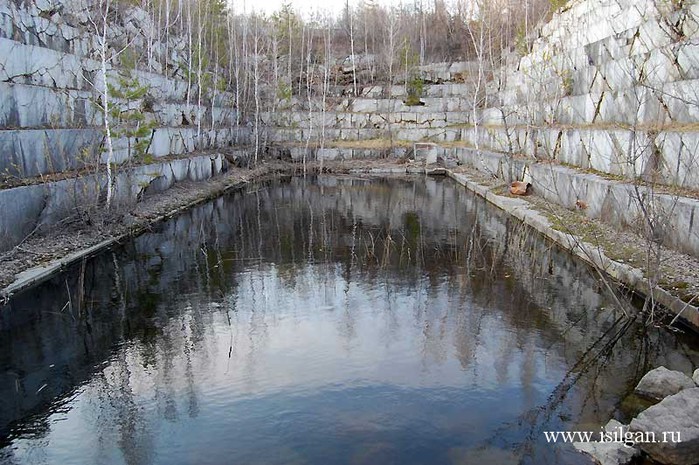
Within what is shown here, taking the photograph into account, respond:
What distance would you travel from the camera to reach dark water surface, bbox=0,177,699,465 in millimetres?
4848

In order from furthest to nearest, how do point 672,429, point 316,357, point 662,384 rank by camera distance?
point 316,357
point 662,384
point 672,429

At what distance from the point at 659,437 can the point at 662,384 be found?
1.14 meters

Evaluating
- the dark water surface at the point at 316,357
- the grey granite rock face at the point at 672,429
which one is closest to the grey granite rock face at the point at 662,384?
the dark water surface at the point at 316,357

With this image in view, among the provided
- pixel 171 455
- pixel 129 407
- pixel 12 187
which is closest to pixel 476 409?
pixel 171 455

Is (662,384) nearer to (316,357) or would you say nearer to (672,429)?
(672,429)

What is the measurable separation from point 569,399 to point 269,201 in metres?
13.8

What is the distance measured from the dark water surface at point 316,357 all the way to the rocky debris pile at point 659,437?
0.88ft

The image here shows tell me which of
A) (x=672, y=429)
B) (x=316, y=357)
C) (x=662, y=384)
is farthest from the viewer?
(x=316, y=357)

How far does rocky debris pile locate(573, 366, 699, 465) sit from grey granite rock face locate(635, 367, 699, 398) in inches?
12.8

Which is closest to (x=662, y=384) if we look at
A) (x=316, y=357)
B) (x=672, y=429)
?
(x=672, y=429)

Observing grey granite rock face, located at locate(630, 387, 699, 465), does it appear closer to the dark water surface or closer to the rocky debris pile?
the rocky debris pile

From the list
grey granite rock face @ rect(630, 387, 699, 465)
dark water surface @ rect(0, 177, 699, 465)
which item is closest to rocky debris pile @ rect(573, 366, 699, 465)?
grey granite rock face @ rect(630, 387, 699, 465)

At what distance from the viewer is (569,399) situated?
18.1 feet

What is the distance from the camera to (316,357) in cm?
648
